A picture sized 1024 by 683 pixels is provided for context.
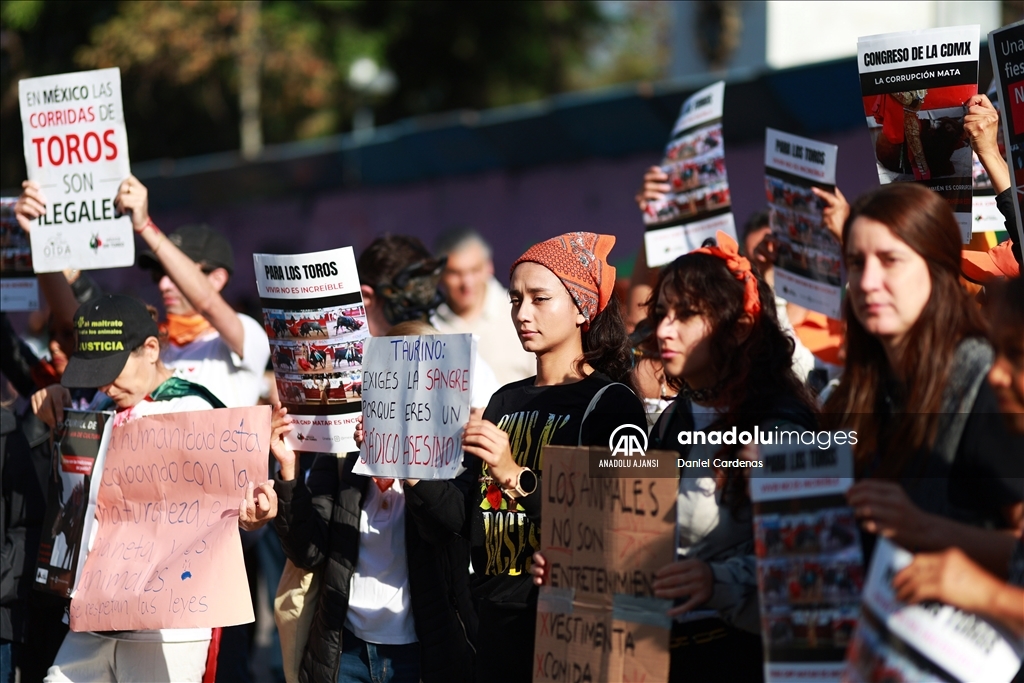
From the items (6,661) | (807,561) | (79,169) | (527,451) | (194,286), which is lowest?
(6,661)

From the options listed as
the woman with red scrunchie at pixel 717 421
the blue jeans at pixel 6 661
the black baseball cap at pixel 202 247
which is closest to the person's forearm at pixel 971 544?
the woman with red scrunchie at pixel 717 421

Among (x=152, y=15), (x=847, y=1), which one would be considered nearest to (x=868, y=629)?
(x=847, y=1)

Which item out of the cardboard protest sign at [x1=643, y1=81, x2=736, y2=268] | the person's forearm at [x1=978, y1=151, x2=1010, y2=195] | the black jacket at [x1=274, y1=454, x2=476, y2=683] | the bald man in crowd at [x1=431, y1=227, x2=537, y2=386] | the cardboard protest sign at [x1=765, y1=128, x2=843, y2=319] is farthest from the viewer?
the bald man in crowd at [x1=431, y1=227, x2=537, y2=386]

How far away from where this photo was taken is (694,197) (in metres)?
5.74

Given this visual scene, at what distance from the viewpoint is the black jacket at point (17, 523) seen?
5.04 meters

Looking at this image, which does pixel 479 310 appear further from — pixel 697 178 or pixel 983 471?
pixel 983 471

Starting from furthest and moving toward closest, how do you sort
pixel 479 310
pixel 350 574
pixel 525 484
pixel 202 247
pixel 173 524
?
pixel 479 310, pixel 202 247, pixel 173 524, pixel 350 574, pixel 525 484

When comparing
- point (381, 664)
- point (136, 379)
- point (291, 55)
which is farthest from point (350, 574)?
point (291, 55)

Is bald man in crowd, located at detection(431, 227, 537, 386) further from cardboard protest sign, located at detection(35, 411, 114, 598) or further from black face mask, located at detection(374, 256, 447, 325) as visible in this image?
cardboard protest sign, located at detection(35, 411, 114, 598)

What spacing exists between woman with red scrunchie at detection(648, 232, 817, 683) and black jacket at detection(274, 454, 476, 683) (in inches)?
46.5

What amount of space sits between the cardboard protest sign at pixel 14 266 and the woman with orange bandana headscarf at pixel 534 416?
314cm

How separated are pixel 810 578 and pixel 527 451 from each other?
3.80ft

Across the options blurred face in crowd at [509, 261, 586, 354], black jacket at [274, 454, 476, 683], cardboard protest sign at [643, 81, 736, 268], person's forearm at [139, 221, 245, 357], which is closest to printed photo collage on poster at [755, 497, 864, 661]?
blurred face in crowd at [509, 261, 586, 354]

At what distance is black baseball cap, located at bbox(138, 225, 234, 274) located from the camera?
580cm
